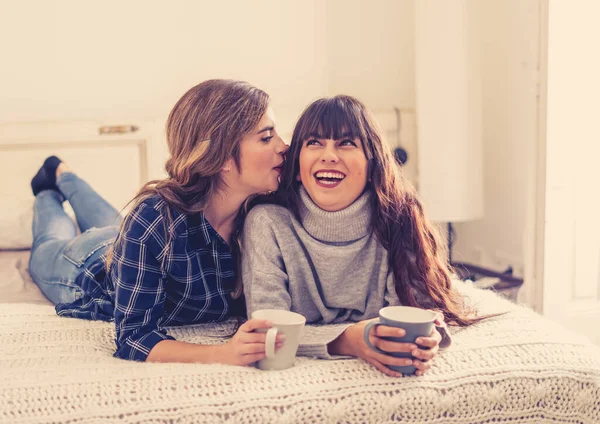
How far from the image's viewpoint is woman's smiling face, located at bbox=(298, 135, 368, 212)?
1.26 metres

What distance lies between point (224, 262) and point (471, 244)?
1.89m

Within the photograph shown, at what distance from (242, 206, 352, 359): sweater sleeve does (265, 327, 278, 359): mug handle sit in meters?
0.15

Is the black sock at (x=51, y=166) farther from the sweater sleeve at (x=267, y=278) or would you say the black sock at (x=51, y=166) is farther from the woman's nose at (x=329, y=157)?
the woman's nose at (x=329, y=157)

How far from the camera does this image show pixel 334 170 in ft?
4.14

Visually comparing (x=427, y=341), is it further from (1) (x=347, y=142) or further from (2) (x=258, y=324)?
(1) (x=347, y=142)

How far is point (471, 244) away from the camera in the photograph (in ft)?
9.64

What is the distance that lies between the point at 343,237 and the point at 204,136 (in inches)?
14.3

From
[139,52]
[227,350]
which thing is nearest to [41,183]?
[139,52]

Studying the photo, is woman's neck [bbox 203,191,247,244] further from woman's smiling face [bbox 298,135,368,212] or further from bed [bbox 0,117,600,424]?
bed [bbox 0,117,600,424]

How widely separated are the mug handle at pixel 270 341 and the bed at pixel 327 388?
0.16 feet

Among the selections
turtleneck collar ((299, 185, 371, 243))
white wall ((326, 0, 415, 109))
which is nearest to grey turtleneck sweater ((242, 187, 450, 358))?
turtleneck collar ((299, 185, 371, 243))

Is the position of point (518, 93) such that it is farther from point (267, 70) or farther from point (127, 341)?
point (127, 341)

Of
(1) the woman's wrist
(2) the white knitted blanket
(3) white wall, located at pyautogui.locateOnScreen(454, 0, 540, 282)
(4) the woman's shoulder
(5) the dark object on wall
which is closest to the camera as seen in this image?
(2) the white knitted blanket

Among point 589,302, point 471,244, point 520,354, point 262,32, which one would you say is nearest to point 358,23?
point 262,32
